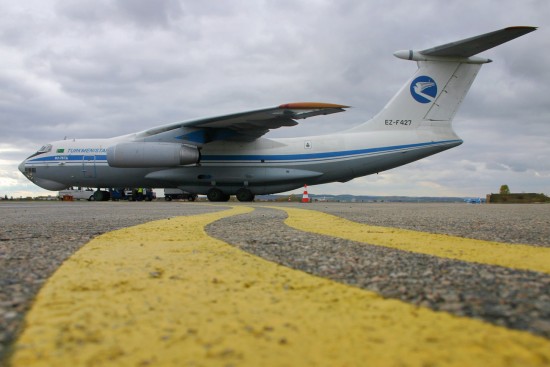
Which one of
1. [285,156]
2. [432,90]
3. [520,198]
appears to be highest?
[432,90]

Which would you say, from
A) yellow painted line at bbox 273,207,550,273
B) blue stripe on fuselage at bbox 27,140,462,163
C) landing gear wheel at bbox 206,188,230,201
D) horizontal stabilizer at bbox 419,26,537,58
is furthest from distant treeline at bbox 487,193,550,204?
yellow painted line at bbox 273,207,550,273

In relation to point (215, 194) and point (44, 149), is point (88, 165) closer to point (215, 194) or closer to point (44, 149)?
point (44, 149)

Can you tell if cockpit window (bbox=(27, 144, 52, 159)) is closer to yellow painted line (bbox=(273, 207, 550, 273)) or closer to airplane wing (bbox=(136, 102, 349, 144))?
airplane wing (bbox=(136, 102, 349, 144))

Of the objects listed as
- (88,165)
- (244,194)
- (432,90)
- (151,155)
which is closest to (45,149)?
(88,165)

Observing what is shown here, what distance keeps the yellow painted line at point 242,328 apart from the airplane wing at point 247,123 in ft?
36.0

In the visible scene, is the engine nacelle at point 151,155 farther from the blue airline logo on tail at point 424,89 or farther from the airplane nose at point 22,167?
the blue airline logo on tail at point 424,89

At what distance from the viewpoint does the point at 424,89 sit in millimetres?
13727

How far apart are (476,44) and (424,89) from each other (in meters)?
1.87

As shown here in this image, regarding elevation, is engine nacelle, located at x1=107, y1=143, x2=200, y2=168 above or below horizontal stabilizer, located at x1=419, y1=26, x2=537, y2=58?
below

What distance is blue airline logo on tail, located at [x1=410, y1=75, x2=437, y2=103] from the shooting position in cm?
1370

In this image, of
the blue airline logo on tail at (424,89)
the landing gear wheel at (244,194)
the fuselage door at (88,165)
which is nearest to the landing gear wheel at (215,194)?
the landing gear wheel at (244,194)

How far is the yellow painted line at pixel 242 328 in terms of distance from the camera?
32.1 inches

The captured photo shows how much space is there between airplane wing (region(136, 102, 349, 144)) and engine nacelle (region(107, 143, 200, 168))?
2.13 feet

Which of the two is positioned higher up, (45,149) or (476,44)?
(476,44)
